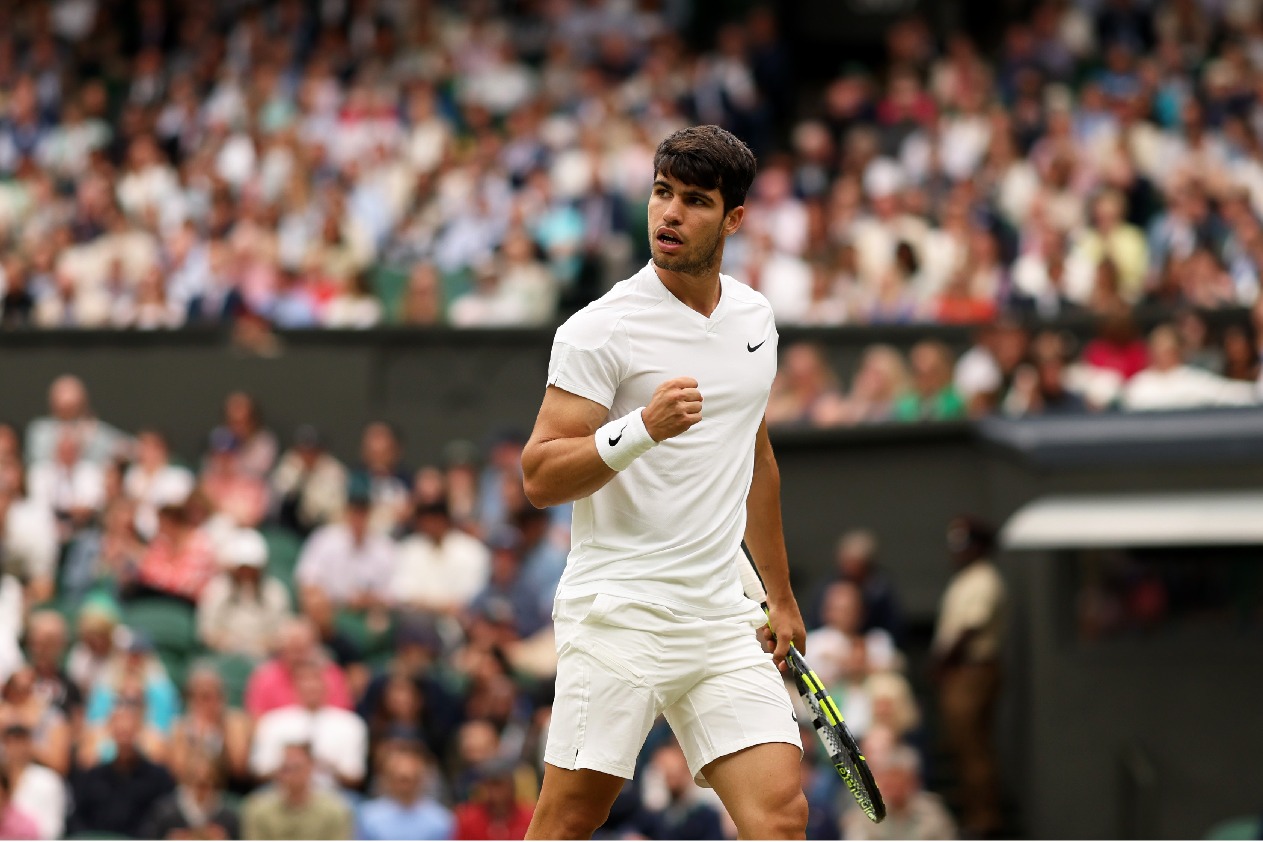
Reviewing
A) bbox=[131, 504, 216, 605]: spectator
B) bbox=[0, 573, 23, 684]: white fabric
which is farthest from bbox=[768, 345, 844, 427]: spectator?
bbox=[0, 573, 23, 684]: white fabric

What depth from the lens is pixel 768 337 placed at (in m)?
4.79

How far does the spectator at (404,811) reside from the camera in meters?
8.76

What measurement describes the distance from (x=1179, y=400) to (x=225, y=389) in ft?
20.8

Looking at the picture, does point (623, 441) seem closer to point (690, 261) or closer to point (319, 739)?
point (690, 261)

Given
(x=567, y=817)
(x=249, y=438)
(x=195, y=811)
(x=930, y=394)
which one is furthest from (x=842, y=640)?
(x=567, y=817)

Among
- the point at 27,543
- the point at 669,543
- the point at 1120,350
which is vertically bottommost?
the point at 27,543

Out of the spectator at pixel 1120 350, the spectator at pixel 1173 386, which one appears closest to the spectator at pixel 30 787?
the spectator at pixel 1173 386

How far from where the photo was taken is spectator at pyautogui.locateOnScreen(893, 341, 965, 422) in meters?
11.9

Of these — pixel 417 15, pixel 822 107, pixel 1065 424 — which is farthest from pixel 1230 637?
pixel 417 15

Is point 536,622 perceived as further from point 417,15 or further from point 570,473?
point 417,15

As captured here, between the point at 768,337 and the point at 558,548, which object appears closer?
the point at 768,337

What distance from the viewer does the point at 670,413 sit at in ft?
14.0

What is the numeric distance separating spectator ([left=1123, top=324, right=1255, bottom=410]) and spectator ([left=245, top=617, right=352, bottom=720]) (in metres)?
4.76

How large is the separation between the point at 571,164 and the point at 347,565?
4471mm
